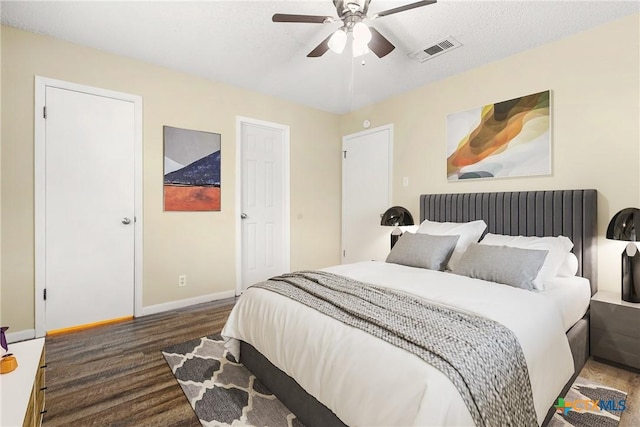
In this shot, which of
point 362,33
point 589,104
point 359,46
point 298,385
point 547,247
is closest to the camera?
point 298,385

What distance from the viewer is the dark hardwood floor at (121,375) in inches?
65.4

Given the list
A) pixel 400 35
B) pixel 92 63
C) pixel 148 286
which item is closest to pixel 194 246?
pixel 148 286

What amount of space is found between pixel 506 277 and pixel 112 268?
3.42m

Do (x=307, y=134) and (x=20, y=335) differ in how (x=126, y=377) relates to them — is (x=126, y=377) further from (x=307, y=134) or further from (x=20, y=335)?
(x=307, y=134)

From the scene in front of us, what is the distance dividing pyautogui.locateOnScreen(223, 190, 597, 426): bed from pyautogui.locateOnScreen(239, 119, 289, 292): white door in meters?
1.85

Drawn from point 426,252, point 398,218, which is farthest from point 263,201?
point 426,252

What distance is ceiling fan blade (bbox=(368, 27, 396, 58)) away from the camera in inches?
82.6

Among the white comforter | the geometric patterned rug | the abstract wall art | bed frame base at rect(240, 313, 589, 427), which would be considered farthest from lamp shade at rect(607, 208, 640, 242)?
the abstract wall art

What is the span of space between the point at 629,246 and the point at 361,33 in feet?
7.95

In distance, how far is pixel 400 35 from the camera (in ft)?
8.46

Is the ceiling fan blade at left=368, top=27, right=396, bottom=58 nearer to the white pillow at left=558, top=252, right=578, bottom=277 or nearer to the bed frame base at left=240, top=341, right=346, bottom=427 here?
the white pillow at left=558, top=252, right=578, bottom=277

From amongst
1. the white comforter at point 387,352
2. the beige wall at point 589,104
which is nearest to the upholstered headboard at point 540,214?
the beige wall at point 589,104

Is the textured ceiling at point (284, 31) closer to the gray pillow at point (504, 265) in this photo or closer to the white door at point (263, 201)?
the white door at point (263, 201)

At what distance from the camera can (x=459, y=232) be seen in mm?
2908
